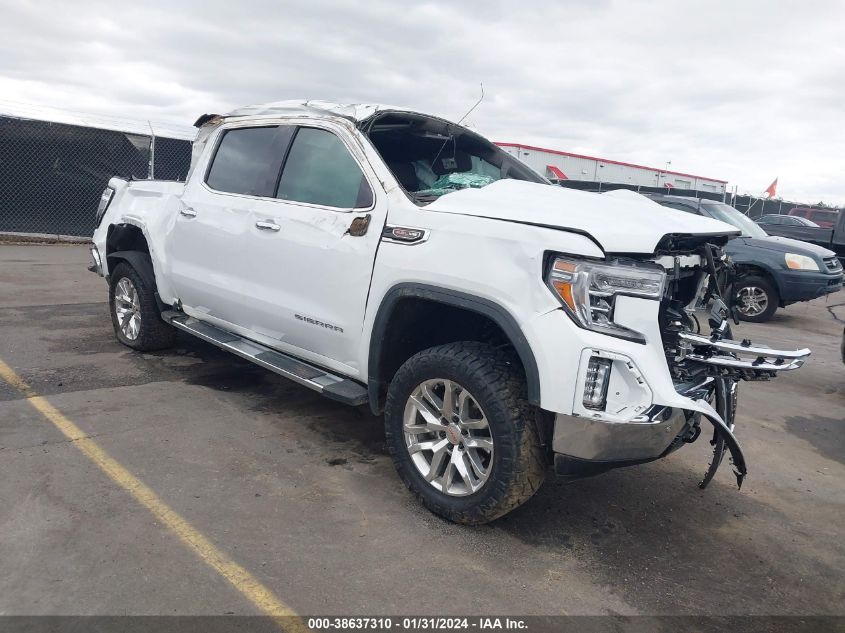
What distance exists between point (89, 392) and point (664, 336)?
3900 millimetres

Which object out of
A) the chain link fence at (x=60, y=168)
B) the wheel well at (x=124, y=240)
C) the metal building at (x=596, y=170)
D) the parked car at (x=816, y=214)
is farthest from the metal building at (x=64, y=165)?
the parked car at (x=816, y=214)

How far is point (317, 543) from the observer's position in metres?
3.06

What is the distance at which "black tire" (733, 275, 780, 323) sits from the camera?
975 centimetres

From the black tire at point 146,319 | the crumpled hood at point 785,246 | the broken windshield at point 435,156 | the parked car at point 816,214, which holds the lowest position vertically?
the black tire at point 146,319

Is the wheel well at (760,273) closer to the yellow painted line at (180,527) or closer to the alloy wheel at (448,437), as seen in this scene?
the alloy wheel at (448,437)

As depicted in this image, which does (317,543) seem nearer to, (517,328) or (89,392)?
(517,328)

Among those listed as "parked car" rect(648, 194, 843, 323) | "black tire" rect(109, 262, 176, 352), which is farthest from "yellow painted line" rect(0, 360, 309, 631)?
"parked car" rect(648, 194, 843, 323)

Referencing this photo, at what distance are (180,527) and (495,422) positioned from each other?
4.98 ft

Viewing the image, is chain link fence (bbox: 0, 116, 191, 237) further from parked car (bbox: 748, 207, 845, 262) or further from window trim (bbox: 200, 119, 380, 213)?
parked car (bbox: 748, 207, 845, 262)

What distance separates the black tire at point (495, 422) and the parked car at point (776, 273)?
296 inches

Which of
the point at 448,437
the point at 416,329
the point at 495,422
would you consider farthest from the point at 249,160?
the point at 495,422

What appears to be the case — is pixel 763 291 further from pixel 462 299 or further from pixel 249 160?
pixel 462 299

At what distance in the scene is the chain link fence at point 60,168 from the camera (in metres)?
12.8

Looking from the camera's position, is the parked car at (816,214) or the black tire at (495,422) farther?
the parked car at (816,214)
